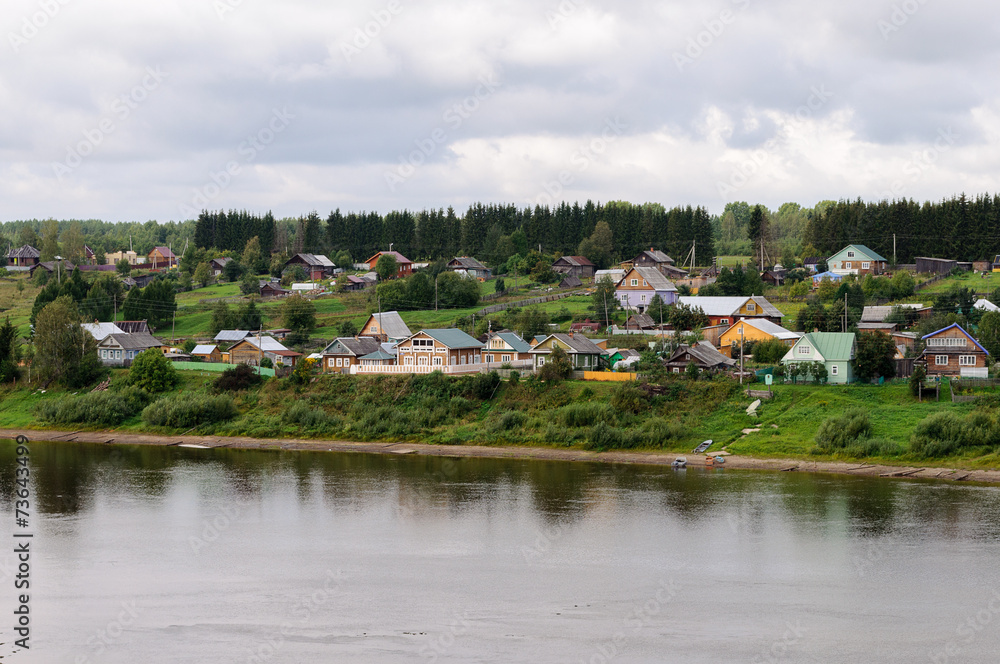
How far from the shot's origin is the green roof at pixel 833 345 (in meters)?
42.9

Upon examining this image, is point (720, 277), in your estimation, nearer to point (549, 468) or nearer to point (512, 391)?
point (512, 391)

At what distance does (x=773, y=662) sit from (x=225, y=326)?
49.6m

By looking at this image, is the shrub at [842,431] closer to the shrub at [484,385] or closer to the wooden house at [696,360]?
the wooden house at [696,360]

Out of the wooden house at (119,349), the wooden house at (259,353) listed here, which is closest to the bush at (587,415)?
the wooden house at (259,353)

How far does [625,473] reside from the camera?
36.2 metres

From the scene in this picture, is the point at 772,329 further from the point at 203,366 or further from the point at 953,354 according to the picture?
the point at 203,366

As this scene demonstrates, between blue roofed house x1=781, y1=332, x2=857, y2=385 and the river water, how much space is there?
9165mm

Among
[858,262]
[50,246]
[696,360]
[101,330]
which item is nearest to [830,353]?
[696,360]

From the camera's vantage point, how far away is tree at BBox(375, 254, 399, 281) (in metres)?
79.0

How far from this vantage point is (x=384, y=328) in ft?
185

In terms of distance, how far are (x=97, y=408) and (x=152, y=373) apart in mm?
3515

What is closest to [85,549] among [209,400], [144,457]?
[144,457]

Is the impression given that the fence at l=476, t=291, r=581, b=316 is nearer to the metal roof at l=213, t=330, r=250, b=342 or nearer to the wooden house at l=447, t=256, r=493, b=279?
the wooden house at l=447, t=256, r=493, b=279

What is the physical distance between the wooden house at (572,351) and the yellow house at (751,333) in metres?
6.95
